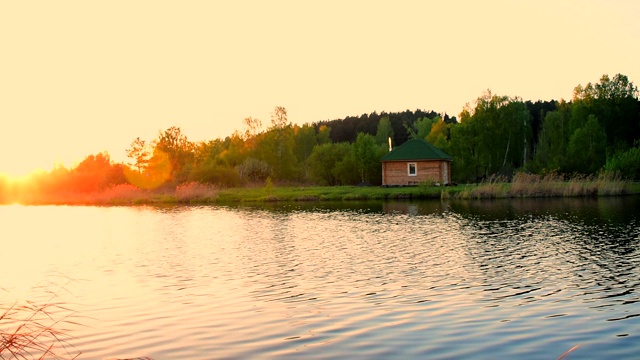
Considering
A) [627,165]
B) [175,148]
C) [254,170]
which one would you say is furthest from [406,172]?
[175,148]

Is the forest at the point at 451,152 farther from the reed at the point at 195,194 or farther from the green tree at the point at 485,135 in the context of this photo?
the reed at the point at 195,194

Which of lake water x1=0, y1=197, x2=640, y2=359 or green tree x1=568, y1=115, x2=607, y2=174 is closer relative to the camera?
lake water x1=0, y1=197, x2=640, y2=359

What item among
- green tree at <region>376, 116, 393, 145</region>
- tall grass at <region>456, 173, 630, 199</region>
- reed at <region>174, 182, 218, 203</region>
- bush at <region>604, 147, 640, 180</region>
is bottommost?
tall grass at <region>456, 173, 630, 199</region>

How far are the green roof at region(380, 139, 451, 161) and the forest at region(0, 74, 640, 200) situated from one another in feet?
19.0

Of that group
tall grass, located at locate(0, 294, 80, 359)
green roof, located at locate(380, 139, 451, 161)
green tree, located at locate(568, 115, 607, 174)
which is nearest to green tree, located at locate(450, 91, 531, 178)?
green roof, located at locate(380, 139, 451, 161)

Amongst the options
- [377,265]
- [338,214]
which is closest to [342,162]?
[338,214]

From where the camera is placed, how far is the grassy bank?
2074 inches

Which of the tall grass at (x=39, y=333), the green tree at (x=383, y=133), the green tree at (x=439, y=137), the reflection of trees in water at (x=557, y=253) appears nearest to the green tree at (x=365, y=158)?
the green tree at (x=439, y=137)

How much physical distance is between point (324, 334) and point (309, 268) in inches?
299

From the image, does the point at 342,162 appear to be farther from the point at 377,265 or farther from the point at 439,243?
the point at 377,265

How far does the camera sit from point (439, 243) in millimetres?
23344

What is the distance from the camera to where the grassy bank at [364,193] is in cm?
5269

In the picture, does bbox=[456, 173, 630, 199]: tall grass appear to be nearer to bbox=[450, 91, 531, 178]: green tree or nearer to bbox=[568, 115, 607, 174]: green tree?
bbox=[568, 115, 607, 174]: green tree

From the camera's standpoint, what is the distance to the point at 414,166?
209ft
